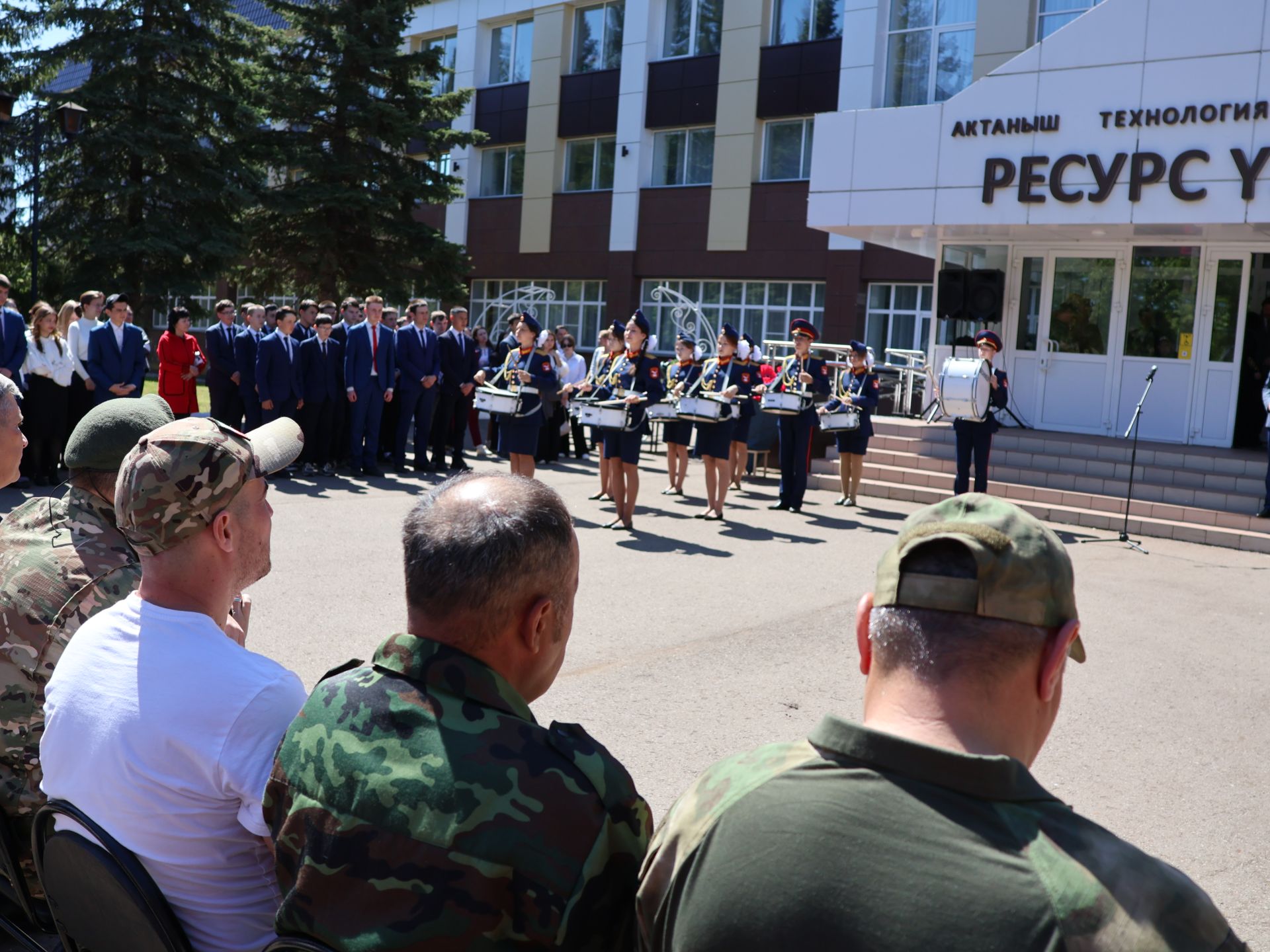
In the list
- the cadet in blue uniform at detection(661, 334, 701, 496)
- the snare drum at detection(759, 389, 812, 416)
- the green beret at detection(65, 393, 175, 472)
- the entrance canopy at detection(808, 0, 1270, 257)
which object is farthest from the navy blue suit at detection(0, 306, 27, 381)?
the entrance canopy at detection(808, 0, 1270, 257)

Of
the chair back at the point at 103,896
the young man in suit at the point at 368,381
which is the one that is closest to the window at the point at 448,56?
the young man in suit at the point at 368,381

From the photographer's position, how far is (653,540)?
36.1 feet

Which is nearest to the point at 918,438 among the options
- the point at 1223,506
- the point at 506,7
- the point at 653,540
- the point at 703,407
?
the point at 1223,506

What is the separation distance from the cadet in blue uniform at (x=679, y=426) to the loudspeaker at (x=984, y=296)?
5291mm

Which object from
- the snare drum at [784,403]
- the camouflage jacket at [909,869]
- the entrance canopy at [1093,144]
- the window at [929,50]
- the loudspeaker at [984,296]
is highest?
the window at [929,50]

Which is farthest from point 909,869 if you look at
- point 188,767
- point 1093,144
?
point 1093,144

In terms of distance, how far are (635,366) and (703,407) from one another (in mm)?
887

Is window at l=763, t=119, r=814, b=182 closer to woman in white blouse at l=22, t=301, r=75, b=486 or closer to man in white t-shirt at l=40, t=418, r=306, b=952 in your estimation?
woman in white blouse at l=22, t=301, r=75, b=486

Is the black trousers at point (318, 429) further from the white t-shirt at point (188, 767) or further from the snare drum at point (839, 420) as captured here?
the white t-shirt at point (188, 767)

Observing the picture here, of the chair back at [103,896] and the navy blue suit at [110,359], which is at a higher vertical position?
the navy blue suit at [110,359]

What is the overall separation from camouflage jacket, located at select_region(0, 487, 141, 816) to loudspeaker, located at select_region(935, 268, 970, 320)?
16479 mm

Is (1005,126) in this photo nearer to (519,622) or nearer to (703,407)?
(703,407)

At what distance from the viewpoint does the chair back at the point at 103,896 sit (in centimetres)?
195

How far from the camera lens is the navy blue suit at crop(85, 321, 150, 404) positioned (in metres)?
12.5
